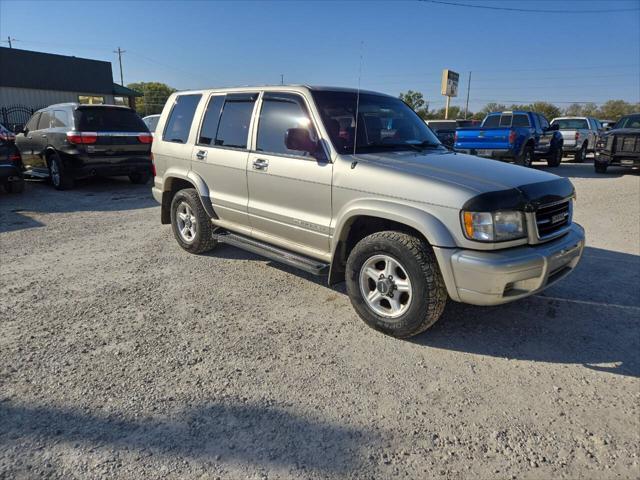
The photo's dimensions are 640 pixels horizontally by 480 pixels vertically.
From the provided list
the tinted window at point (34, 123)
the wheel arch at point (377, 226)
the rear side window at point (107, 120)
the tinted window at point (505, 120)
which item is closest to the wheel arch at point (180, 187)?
the wheel arch at point (377, 226)

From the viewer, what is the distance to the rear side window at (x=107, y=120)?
9.60 meters

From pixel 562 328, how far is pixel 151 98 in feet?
225

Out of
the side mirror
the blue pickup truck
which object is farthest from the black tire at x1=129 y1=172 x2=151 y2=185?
the side mirror

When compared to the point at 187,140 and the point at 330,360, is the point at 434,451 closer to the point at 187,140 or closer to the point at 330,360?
the point at 330,360

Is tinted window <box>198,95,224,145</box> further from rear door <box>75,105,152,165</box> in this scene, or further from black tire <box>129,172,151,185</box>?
black tire <box>129,172,151,185</box>

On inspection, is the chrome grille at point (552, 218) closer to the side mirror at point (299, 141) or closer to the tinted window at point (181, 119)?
the side mirror at point (299, 141)

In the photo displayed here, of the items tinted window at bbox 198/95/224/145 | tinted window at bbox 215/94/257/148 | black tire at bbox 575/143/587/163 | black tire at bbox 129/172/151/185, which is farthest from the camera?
black tire at bbox 575/143/587/163

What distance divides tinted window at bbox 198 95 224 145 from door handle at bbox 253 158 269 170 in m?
0.92

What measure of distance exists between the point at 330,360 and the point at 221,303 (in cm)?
143

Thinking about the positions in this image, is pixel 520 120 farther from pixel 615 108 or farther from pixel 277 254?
pixel 615 108

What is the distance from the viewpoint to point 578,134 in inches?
703

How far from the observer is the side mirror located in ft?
12.5

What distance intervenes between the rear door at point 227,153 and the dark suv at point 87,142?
554 cm

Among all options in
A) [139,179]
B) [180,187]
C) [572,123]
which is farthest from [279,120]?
[572,123]
